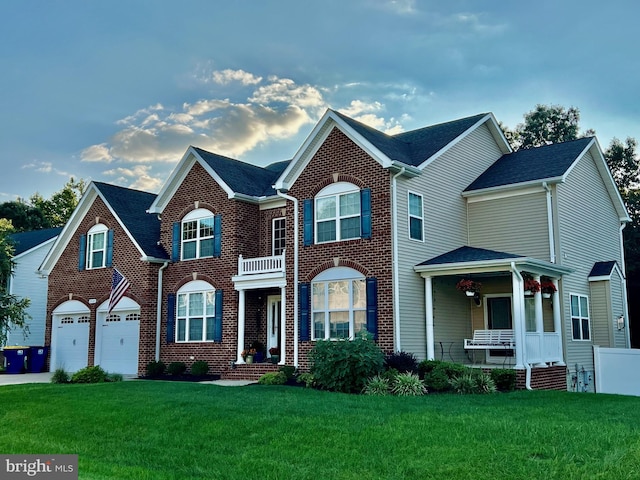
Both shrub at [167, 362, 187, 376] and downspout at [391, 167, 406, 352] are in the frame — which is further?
shrub at [167, 362, 187, 376]

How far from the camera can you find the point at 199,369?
70.4 ft

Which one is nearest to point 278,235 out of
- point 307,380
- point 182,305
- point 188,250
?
point 188,250

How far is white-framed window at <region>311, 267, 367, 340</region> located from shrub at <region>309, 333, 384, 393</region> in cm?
182

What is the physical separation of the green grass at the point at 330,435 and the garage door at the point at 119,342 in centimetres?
879

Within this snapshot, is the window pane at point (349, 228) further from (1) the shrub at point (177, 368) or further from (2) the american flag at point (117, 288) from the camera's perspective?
(2) the american flag at point (117, 288)

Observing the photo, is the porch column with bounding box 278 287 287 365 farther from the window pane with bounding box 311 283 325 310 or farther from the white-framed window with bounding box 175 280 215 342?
the white-framed window with bounding box 175 280 215 342

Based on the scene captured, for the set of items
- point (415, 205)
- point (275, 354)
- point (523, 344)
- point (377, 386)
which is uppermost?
point (415, 205)

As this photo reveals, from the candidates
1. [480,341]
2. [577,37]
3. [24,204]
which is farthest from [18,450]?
[24,204]

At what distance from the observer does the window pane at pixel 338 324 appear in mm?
18844

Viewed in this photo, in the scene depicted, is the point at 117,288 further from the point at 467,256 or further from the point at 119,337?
the point at 467,256

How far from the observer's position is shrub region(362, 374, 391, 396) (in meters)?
15.2

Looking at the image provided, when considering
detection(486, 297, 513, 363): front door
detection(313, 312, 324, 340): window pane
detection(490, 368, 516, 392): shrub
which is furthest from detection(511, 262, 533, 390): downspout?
detection(313, 312, 324, 340): window pane

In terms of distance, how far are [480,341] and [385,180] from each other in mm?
5289

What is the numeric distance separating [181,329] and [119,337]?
3058 millimetres
